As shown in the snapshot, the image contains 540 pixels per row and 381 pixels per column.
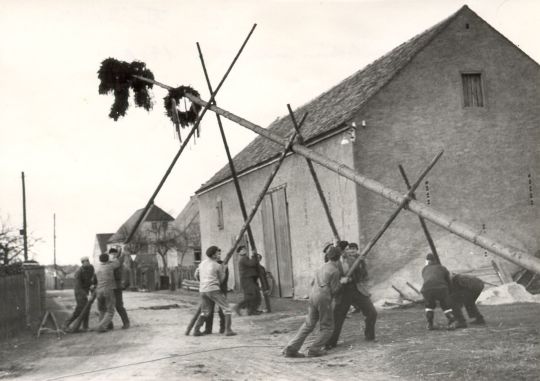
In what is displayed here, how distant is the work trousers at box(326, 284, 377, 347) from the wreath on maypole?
257 inches

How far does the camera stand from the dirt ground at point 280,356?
802 cm

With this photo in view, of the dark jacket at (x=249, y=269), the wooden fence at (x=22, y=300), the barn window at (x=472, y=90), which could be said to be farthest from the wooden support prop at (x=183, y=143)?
the barn window at (x=472, y=90)

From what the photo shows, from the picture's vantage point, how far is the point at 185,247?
55094 millimetres

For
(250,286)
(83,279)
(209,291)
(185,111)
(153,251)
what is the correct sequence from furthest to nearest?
(153,251), (250,286), (185,111), (83,279), (209,291)

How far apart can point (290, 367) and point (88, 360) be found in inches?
129

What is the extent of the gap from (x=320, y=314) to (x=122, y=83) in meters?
8.08

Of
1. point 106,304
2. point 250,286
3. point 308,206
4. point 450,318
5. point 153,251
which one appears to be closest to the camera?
point 450,318

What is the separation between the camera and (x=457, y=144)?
61.5 ft

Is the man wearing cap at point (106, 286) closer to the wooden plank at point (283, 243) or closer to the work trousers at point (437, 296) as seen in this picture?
the work trousers at point (437, 296)

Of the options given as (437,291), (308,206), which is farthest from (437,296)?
(308,206)

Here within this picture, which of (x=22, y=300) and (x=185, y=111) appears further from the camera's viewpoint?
(x=185, y=111)

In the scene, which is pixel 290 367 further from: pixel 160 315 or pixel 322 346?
pixel 160 315

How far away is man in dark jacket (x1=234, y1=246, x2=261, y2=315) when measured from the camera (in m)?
16.6

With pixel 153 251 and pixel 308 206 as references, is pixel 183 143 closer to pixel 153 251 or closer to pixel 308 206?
pixel 308 206
